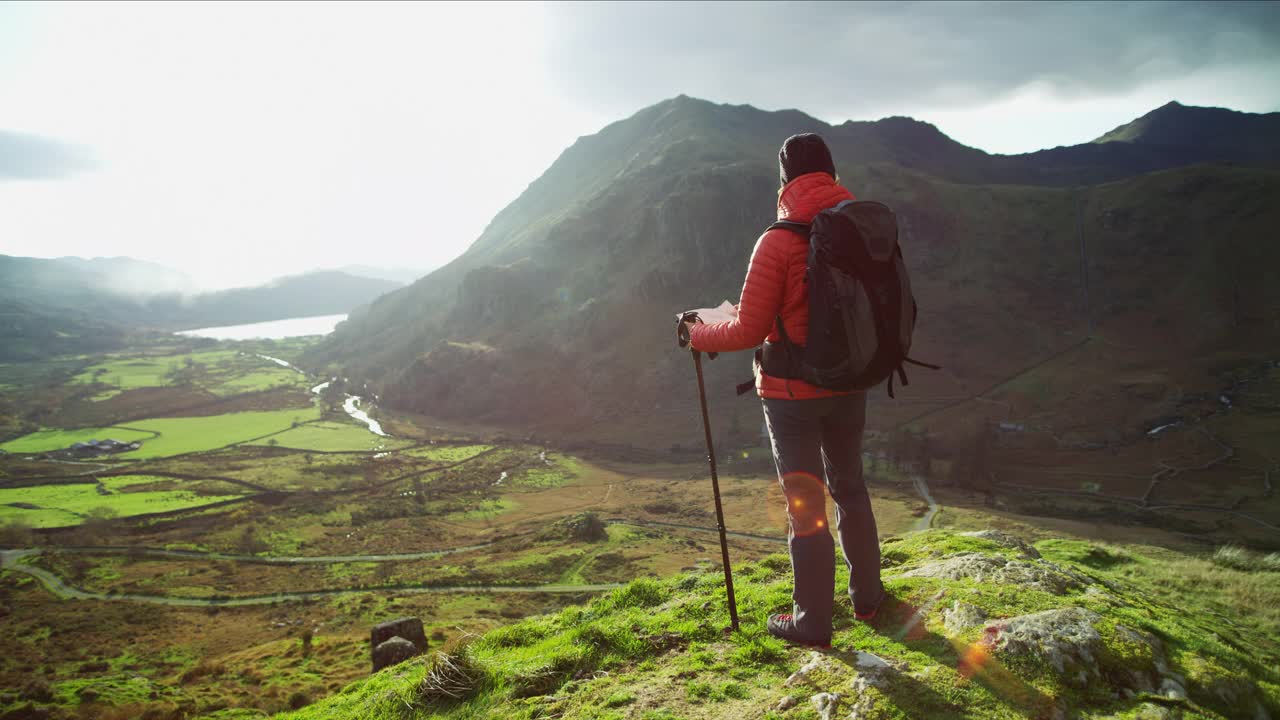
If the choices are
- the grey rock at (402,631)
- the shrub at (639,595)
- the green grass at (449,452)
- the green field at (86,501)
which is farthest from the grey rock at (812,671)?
the green grass at (449,452)

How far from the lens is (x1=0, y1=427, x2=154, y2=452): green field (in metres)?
101

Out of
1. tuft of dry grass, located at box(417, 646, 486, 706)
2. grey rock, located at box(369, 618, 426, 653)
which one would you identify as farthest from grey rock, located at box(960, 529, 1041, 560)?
grey rock, located at box(369, 618, 426, 653)

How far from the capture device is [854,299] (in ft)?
15.2

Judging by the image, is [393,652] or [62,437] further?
[62,437]

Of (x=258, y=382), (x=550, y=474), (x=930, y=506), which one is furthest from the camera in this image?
(x=258, y=382)

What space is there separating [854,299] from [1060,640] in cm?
318

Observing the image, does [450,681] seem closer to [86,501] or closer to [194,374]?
[86,501]

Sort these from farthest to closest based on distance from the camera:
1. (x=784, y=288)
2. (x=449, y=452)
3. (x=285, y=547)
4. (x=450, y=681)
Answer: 1. (x=449, y=452)
2. (x=285, y=547)
3. (x=450, y=681)
4. (x=784, y=288)

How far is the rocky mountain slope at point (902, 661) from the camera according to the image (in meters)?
4.28

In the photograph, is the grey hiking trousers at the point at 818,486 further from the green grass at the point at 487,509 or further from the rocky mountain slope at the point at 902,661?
the green grass at the point at 487,509

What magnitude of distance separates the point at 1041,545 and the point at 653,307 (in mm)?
131079

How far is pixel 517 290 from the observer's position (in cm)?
16075

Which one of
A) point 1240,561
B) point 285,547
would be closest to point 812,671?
point 1240,561

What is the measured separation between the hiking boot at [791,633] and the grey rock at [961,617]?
44.1 inches
